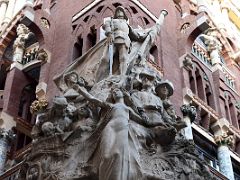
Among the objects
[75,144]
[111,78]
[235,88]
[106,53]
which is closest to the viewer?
[75,144]

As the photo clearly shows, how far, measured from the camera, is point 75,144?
1046 cm

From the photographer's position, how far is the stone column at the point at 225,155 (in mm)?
17672

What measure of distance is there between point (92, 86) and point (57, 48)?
243 inches

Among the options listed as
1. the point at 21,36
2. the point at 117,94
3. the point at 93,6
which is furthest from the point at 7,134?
the point at 117,94

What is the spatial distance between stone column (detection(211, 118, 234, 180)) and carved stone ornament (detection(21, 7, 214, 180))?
6324 millimetres

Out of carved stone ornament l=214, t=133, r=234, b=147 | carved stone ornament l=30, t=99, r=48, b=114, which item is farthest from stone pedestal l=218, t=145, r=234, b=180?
carved stone ornament l=30, t=99, r=48, b=114

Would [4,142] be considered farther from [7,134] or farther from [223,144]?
[223,144]

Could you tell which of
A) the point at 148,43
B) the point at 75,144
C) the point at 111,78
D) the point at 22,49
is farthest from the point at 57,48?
the point at 75,144

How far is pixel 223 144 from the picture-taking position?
18.6 metres

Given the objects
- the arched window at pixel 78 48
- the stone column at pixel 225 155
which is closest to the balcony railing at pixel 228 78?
the stone column at pixel 225 155

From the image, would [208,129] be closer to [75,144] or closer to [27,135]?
[27,135]

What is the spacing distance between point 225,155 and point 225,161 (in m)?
0.24

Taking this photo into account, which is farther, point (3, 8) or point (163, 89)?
point (3, 8)

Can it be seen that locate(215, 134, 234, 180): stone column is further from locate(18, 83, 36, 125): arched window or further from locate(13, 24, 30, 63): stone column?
locate(13, 24, 30, 63): stone column
